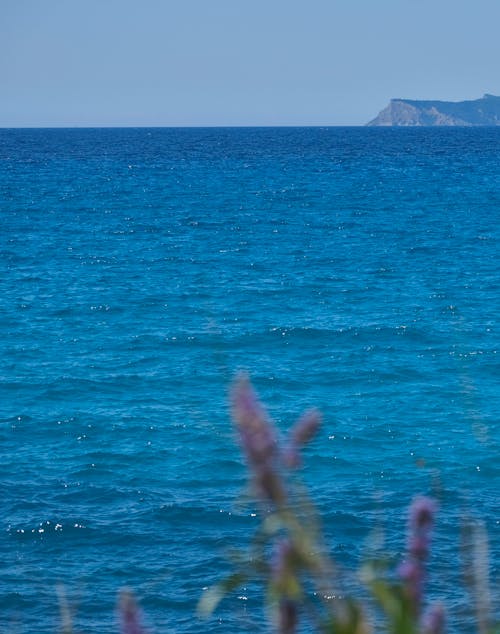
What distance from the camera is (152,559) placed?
39.1ft

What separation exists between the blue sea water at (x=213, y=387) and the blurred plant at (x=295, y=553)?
429mm

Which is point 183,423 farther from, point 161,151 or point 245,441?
point 161,151

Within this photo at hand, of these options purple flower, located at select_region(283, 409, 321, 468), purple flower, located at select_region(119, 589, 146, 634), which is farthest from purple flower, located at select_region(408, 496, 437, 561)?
purple flower, located at select_region(119, 589, 146, 634)

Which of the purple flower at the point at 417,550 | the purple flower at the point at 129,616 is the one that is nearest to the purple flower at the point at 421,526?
the purple flower at the point at 417,550

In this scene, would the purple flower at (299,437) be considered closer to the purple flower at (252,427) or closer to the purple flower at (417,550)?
the purple flower at (252,427)

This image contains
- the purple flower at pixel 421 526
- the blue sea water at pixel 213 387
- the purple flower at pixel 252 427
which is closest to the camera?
the purple flower at pixel 252 427

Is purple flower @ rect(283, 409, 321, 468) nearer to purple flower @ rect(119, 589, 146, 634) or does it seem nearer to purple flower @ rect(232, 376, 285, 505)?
purple flower @ rect(232, 376, 285, 505)

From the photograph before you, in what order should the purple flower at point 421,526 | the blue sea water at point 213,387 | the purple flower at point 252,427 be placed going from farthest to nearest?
the blue sea water at point 213,387, the purple flower at point 421,526, the purple flower at point 252,427

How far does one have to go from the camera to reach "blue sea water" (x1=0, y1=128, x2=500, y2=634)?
38.3 ft

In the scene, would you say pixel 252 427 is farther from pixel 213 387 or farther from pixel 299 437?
pixel 213 387

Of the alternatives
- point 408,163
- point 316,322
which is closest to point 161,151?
point 408,163

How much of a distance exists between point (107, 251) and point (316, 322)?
49.7ft

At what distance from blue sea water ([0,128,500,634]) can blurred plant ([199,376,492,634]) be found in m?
0.43

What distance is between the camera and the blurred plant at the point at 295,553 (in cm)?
135
